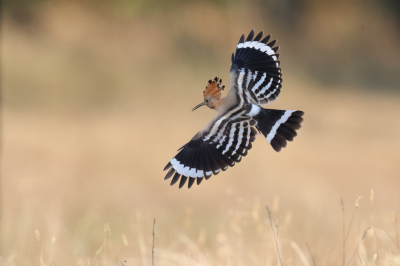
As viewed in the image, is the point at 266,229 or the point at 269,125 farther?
the point at 266,229

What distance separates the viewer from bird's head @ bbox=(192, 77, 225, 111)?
90 cm

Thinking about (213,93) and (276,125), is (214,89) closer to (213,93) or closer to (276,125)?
(213,93)

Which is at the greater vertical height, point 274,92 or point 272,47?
point 272,47

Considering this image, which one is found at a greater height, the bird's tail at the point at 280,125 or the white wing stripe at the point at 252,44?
the white wing stripe at the point at 252,44

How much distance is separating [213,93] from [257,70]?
22 centimetres

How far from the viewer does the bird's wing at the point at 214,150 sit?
893mm

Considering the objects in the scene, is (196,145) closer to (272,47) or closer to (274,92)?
(274,92)

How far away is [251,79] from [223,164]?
0.28 m

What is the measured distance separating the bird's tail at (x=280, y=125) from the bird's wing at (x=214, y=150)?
0.04 meters

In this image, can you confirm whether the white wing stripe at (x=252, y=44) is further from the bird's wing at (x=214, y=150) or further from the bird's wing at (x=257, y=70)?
the bird's wing at (x=214, y=150)

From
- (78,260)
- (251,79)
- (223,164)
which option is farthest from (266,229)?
(78,260)

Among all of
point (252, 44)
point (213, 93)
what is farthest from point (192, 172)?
point (252, 44)

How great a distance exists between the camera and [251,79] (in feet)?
3.46

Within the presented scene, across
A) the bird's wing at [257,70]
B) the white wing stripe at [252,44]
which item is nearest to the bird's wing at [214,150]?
the bird's wing at [257,70]
